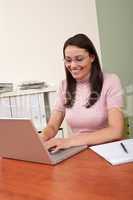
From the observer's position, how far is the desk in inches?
36.7

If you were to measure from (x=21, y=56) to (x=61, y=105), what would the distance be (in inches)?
47.9

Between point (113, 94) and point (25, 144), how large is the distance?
0.73 m

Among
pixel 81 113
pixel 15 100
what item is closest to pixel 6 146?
pixel 81 113

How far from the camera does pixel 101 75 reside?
1881mm

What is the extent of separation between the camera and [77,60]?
1843 millimetres

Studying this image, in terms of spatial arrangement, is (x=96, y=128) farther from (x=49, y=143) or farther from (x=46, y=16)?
(x=46, y=16)

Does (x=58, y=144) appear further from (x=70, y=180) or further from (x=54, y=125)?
(x=54, y=125)

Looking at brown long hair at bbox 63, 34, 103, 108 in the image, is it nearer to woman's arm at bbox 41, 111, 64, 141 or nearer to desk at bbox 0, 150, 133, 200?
woman's arm at bbox 41, 111, 64, 141

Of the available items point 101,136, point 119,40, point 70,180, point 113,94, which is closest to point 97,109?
point 113,94

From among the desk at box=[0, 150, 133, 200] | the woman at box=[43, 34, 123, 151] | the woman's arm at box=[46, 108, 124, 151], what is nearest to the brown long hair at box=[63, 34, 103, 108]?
the woman at box=[43, 34, 123, 151]

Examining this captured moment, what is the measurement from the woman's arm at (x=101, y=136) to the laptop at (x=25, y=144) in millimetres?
45

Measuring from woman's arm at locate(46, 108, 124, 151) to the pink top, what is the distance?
0.08m

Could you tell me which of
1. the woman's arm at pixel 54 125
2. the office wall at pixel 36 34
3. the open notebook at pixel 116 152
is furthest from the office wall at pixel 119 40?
the open notebook at pixel 116 152

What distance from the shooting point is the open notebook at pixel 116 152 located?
3.81 feet
